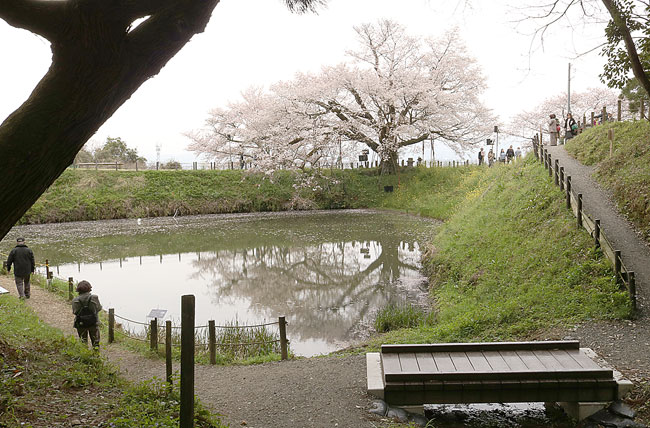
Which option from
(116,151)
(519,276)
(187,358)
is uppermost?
(116,151)

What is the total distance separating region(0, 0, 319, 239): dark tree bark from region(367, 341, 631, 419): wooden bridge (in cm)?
402

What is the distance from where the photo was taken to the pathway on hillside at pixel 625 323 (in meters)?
6.74

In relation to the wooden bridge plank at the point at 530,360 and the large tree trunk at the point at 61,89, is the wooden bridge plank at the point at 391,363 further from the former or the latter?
the large tree trunk at the point at 61,89

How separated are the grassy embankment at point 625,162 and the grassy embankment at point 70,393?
35.1 ft

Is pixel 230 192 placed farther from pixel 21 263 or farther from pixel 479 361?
pixel 479 361

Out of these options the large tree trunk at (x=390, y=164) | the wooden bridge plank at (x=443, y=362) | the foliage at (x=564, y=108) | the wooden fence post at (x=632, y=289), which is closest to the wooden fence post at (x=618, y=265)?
the wooden fence post at (x=632, y=289)

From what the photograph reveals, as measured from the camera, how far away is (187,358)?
412 cm

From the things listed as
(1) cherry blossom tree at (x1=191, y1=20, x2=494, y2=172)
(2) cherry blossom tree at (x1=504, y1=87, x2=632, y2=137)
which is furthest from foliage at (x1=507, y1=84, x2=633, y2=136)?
(1) cherry blossom tree at (x1=191, y1=20, x2=494, y2=172)

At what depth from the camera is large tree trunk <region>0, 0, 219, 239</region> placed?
3.22 metres

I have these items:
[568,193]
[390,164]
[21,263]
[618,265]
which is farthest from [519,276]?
[390,164]

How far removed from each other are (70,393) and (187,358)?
2.13 meters

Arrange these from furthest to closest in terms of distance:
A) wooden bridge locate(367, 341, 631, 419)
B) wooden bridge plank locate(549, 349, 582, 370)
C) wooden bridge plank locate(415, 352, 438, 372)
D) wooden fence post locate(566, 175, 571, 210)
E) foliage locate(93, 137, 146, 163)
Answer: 1. foliage locate(93, 137, 146, 163)
2. wooden fence post locate(566, 175, 571, 210)
3. wooden bridge plank locate(415, 352, 438, 372)
4. wooden bridge plank locate(549, 349, 582, 370)
5. wooden bridge locate(367, 341, 631, 419)

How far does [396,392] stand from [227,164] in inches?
1572

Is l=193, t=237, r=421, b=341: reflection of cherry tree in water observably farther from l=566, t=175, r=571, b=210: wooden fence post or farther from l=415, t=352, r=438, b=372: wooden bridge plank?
l=566, t=175, r=571, b=210: wooden fence post
